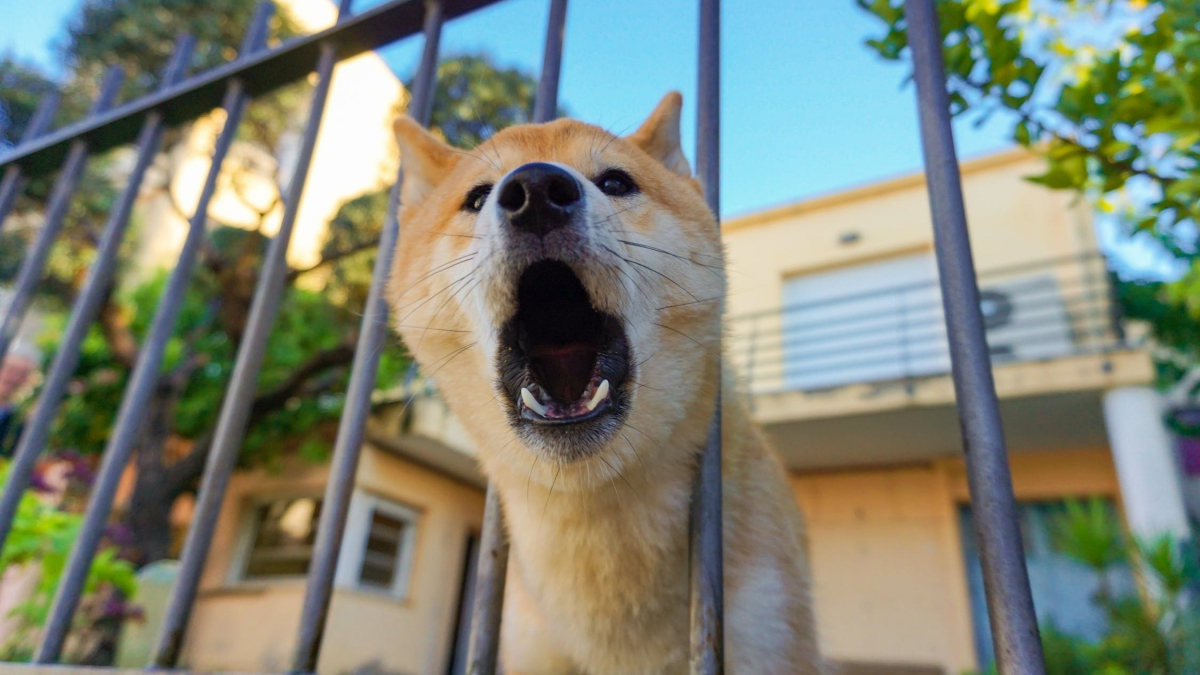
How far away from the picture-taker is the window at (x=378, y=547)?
9.46 metres

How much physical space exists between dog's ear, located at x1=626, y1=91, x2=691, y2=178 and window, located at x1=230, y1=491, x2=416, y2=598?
874 cm

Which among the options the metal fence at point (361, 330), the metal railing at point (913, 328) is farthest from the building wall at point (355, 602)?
the metal fence at point (361, 330)

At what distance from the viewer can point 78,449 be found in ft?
33.0

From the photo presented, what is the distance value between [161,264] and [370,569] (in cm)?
723

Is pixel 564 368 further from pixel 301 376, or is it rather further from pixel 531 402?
pixel 301 376

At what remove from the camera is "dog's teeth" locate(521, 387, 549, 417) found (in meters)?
1.44

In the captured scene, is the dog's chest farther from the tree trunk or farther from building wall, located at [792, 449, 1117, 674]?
the tree trunk

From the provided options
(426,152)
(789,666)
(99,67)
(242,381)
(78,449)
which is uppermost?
(99,67)

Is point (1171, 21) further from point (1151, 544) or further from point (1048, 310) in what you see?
point (1048, 310)

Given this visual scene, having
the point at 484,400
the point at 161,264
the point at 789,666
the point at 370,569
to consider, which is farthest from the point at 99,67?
the point at 789,666

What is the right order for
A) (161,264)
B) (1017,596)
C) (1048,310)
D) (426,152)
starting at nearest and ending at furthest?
(1017,596)
(426,152)
(1048,310)
(161,264)

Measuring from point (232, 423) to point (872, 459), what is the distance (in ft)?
31.4

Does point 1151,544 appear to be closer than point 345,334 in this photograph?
Yes

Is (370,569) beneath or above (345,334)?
beneath
